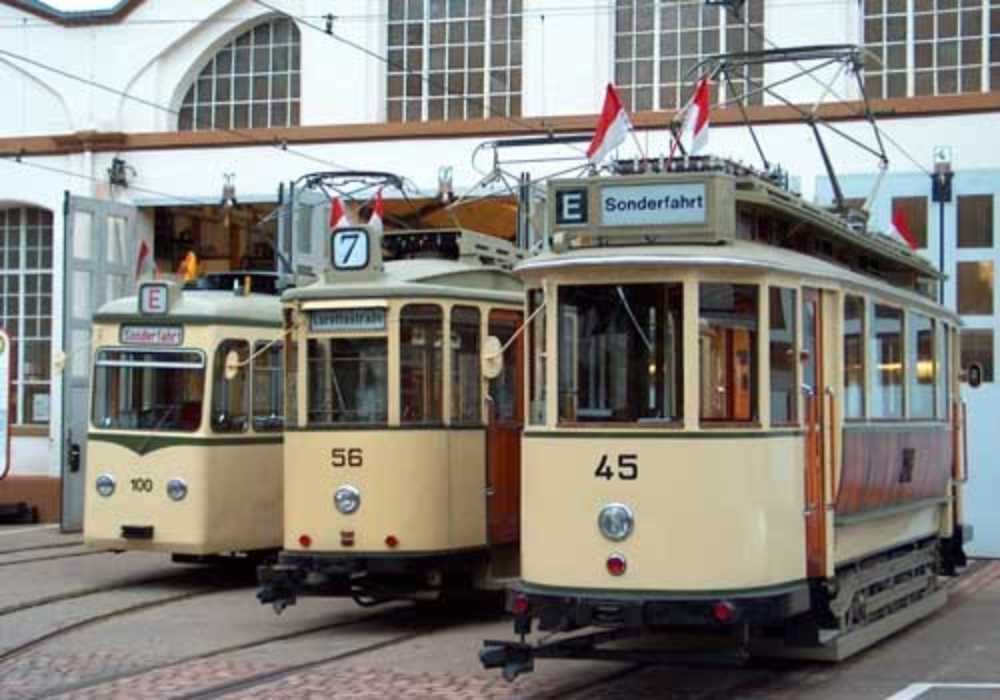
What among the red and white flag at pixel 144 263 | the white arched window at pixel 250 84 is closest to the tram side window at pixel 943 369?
the white arched window at pixel 250 84

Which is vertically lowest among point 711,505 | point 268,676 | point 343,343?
point 268,676

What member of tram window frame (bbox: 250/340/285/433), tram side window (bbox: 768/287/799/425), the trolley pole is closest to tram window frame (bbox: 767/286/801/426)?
tram side window (bbox: 768/287/799/425)

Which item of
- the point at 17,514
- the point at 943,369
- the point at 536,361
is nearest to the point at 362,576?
the point at 536,361

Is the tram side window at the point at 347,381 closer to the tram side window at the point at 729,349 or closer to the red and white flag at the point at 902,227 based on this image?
the tram side window at the point at 729,349

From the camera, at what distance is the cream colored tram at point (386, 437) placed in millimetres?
13453

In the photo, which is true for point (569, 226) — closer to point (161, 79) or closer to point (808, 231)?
point (808, 231)

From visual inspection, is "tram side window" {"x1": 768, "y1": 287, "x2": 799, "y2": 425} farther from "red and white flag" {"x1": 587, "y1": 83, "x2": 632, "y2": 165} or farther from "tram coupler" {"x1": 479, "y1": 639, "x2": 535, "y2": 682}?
"red and white flag" {"x1": 587, "y1": 83, "x2": 632, "y2": 165}

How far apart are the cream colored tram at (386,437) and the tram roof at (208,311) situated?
2.54 meters

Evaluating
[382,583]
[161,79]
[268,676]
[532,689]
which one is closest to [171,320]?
[382,583]

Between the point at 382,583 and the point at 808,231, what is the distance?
15.2 feet

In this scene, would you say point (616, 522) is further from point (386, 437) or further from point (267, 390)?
point (267, 390)

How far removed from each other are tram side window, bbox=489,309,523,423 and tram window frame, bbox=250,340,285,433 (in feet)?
10.1

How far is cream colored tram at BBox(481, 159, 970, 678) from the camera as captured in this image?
9.80 meters

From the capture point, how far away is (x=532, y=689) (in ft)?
35.9
